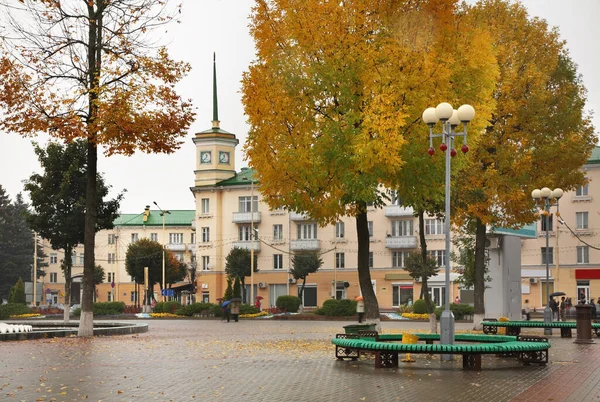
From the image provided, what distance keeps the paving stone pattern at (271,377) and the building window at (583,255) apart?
58137 millimetres

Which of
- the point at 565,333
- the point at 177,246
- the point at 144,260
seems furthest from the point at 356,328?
the point at 177,246

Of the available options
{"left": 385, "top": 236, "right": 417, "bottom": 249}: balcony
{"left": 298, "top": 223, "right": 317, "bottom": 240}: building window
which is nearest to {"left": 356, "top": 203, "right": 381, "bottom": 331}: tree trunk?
{"left": 385, "top": 236, "right": 417, "bottom": 249}: balcony

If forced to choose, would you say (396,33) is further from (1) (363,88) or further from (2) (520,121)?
(2) (520,121)

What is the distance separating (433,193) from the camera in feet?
75.9

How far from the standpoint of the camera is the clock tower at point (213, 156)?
89438mm

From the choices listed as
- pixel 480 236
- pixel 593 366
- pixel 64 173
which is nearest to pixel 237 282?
pixel 64 173

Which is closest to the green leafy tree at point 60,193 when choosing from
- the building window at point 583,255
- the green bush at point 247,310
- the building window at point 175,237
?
the green bush at point 247,310

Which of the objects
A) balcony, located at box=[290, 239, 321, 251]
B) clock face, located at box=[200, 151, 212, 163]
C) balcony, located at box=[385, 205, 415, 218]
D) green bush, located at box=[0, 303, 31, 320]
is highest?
clock face, located at box=[200, 151, 212, 163]

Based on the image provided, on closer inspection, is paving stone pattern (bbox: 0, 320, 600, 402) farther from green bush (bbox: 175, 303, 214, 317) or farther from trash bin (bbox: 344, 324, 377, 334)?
green bush (bbox: 175, 303, 214, 317)

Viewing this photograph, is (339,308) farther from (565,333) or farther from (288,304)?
(565,333)

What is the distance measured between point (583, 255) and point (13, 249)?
213 feet

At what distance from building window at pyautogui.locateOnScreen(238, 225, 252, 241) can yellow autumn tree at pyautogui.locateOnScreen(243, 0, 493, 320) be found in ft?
208

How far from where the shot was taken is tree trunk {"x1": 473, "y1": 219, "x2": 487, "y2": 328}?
99.2 feet

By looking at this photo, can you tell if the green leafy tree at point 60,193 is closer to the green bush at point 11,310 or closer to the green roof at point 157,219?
the green bush at point 11,310
